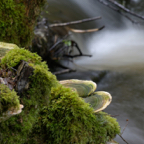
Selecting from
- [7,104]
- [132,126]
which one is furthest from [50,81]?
[132,126]

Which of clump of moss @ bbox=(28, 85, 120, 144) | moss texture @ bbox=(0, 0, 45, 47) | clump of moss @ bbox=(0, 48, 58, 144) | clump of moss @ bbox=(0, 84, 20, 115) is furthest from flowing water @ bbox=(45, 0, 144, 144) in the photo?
moss texture @ bbox=(0, 0, 45, 47)

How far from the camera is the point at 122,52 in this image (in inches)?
378

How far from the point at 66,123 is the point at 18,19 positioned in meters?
2.60

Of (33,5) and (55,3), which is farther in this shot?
(55,3)

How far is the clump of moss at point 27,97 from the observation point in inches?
63.0

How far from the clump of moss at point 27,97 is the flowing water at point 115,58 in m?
2.12

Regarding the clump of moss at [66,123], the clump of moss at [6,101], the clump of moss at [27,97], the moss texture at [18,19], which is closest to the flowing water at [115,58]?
the clump of moss at [66,123]

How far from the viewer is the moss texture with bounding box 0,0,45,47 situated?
3225 mm

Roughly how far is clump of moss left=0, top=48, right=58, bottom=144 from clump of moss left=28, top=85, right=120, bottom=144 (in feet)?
0.79

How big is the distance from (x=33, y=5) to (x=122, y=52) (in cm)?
720

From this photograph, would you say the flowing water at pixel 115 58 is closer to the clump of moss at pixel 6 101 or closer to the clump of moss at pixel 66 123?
the clump of moss at pixel 66 123

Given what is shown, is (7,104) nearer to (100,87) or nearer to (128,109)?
(128,109)

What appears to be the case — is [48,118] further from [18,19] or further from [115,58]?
[115,58]

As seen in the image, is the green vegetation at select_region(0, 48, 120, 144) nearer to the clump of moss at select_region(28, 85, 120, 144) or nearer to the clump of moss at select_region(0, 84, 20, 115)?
the clump of moss at select_region(28, 85, 120, 144)
